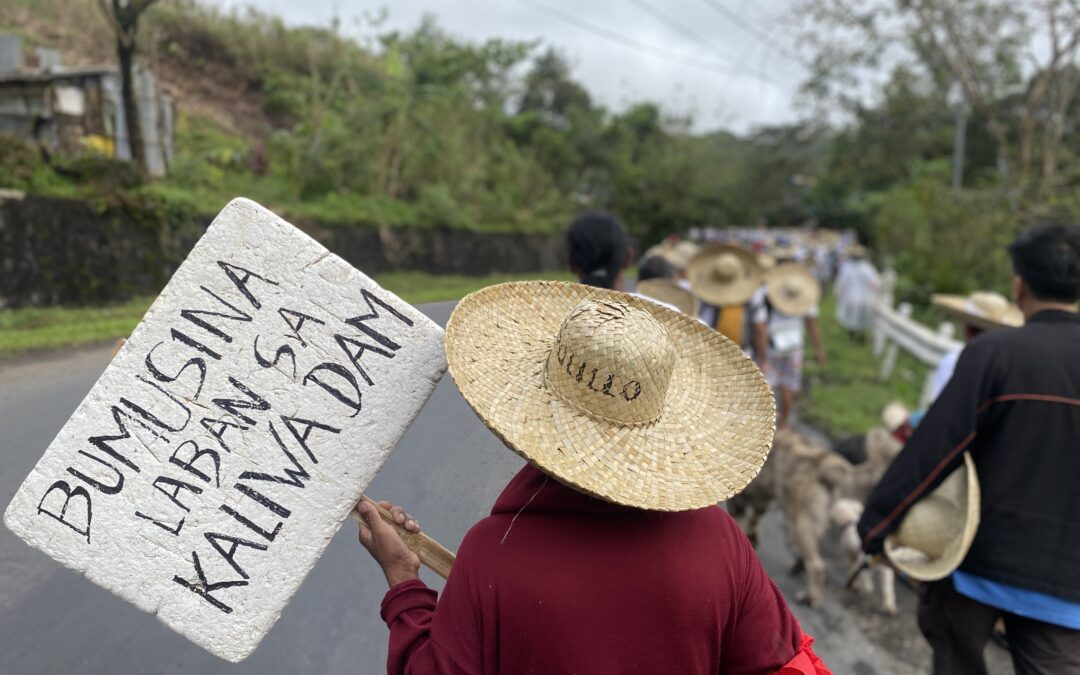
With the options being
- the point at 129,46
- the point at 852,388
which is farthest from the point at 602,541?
the point at 129,46

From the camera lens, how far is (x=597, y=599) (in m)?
1.21

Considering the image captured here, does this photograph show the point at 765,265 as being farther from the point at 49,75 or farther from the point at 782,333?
the point at 49,75

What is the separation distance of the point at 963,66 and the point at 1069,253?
1384 cm

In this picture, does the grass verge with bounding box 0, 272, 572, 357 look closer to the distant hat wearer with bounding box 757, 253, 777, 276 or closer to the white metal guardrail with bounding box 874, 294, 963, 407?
the distant hat wearer with bounding box 757, 253, 777, 276

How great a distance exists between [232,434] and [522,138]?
834 inches

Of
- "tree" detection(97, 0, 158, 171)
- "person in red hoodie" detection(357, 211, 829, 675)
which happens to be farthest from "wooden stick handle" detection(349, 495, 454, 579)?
"tree" detection(97, 0, 158, 171)

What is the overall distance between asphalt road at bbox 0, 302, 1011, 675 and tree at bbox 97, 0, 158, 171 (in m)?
8.04

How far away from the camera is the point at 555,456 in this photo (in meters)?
1.24

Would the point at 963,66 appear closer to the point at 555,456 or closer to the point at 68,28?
the point at 555,456

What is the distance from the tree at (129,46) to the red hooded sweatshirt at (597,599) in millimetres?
9190

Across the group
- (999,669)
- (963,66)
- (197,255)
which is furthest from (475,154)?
(197,255)

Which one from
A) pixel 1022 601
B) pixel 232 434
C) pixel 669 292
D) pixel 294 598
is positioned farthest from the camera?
pixel 669 292

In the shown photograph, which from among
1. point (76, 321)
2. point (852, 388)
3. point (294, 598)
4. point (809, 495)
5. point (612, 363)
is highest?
point (612, 363)

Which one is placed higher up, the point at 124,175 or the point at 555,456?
the point at 124,175
